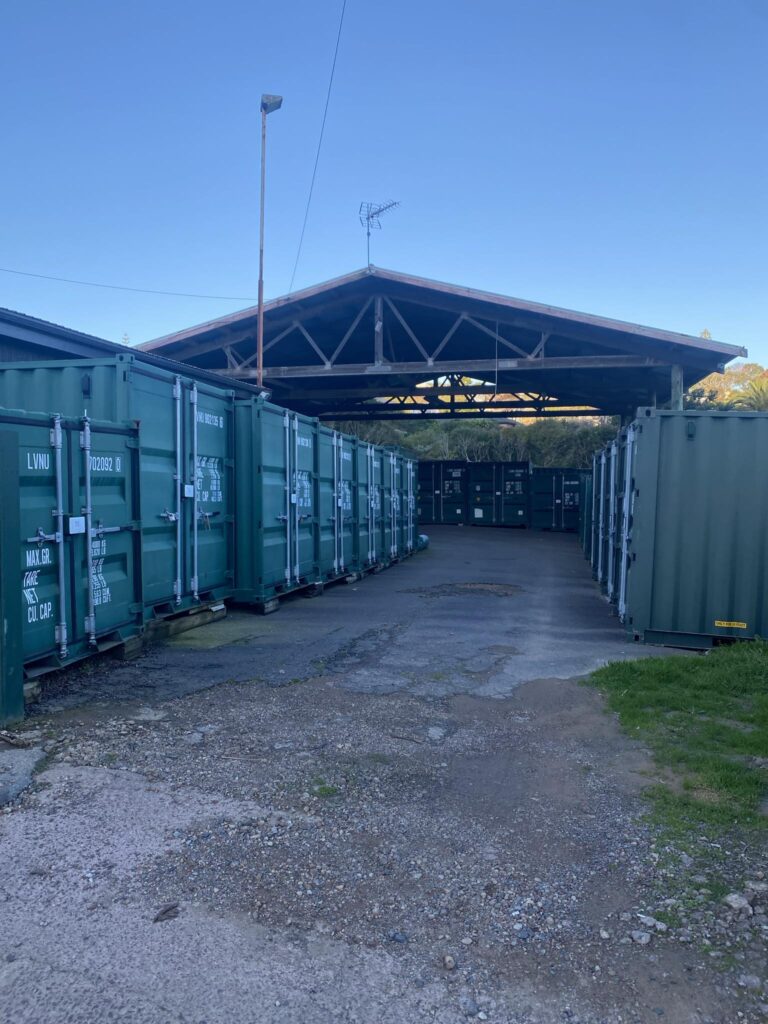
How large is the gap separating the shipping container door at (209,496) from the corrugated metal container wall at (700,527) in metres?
5.00

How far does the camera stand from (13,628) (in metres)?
5.09

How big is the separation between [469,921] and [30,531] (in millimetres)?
4249

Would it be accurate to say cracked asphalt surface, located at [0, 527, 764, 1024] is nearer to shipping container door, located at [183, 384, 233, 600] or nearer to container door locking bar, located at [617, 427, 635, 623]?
shipping container door, located at [183, 384, 233, 600]

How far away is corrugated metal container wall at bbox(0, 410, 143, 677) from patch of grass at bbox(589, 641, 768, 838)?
4.39 meters

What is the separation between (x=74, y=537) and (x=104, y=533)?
0.54m

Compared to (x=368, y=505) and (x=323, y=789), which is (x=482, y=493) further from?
(x=323, y=789)

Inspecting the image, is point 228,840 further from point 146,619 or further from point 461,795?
point 146,619

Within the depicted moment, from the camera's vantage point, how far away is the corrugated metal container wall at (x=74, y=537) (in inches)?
222

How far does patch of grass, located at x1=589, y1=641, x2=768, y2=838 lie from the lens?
4.11m

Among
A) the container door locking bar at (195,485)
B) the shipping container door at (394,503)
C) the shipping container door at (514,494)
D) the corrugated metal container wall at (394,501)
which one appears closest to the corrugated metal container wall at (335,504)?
the corrugated metal container wall at (394,501)

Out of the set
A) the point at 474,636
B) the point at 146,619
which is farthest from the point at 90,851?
the point at 474,636

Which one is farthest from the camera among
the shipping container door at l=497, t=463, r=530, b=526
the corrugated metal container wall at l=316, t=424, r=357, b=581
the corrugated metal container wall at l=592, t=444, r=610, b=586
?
the shipping container door at l=497, t=463, r=530, b=526

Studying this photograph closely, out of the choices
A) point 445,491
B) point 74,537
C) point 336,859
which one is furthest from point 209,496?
point 445,491

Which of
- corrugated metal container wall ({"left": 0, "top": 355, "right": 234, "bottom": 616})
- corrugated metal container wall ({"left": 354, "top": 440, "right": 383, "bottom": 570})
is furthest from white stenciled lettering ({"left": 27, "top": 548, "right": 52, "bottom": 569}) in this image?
corrugated metal container wall ({"left": 354, "top": 440, "right": 383, "bottom": 570})
